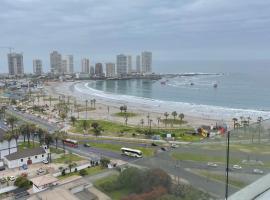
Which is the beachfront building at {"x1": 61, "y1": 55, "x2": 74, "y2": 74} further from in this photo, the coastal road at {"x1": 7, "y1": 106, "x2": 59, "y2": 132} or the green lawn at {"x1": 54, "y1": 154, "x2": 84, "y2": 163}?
the green lawn at {"x1": 54, "y1": 154, "x2": 84, "y2": 163}

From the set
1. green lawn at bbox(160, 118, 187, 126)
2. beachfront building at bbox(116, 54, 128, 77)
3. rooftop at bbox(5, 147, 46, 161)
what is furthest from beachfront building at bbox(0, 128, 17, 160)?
beachfront building at bbox(116, 54, 128, 77)

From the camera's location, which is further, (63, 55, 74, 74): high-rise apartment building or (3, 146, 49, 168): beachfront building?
(63, 55, 74, 74): high-rise apartment building

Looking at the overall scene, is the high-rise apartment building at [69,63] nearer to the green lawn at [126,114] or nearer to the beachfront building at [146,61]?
the beachfront building at [146,61]

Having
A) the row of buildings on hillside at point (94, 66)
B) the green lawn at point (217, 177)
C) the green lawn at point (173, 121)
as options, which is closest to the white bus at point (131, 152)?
the green lawn at point (173, 121)

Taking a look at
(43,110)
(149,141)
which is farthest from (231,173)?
(43,110)

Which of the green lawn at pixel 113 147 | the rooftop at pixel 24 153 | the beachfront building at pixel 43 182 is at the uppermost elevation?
the beachfront building at pixel 43 182

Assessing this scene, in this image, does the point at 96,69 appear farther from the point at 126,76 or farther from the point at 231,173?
the point at 231,173

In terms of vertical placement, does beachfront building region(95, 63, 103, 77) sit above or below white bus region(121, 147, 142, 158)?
above
